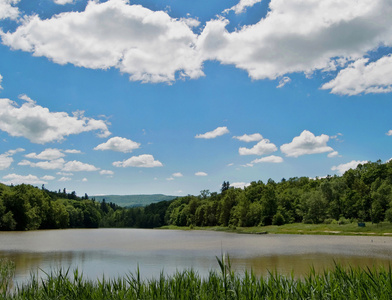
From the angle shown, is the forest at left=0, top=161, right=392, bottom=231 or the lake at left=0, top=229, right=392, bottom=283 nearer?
the lake at left=0, top=229, right=392, bottom=283

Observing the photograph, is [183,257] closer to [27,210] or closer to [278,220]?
[278,220]

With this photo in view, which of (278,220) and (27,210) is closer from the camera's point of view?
(278,220)

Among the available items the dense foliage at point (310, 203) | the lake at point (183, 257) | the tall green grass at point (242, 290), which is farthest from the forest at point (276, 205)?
the tall green grass at point (242, 290)

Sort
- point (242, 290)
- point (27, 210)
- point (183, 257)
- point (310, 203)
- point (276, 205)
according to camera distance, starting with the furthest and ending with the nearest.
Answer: point (276, 205) → point (27, 210) → point (310, 203) → point (183, 257) → point (242, 290)

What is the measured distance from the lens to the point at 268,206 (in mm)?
107000

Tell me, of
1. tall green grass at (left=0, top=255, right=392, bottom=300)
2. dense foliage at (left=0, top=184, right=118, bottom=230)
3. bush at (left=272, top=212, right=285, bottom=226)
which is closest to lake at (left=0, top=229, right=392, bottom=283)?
tall green grass at (left=0, top=255, right=392, bottom=300)

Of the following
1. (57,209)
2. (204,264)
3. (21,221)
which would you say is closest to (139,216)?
(57,209)

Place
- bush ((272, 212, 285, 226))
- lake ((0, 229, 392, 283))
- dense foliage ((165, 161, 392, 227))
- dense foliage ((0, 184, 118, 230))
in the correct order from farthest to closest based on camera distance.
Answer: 1. bush ((272, 212, 285, 226))
2. dense foliage ((0, 184, 118, 230))
3. dense foliage ((165, 161, 392, 227))
4. lake ((0, 229, 392, 283))

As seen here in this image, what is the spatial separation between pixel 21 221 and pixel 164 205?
102 metres

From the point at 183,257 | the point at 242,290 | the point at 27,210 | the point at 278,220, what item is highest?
the point at 27,210

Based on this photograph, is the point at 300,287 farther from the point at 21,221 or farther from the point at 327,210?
the point at 21,221

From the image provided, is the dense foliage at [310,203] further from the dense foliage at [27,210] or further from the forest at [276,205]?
the dense foliage at [27,210]

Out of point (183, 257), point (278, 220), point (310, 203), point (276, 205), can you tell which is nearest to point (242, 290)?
point (183, 257)

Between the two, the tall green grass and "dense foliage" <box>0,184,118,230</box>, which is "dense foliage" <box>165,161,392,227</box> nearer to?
"dense foliage" <box>0,184,118,230</box>
